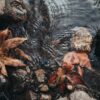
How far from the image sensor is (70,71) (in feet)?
20.1

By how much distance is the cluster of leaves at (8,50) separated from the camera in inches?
242

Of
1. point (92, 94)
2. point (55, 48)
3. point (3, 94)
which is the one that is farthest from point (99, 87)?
point (3, 94)

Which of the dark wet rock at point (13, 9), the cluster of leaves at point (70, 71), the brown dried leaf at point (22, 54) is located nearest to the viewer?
the cluster of leaves at point (70, 71)

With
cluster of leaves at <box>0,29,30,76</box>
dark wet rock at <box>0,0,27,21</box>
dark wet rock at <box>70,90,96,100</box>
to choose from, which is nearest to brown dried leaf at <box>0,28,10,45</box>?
cluster of leaves at <box>0,29,30,76</box>

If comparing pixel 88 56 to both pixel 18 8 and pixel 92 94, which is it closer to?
pixel 92 94

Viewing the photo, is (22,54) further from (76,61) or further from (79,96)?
(79,96)

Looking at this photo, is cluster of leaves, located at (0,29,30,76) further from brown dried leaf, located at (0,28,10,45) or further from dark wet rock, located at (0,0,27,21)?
dark wet rock, located at (0,0,27,21)

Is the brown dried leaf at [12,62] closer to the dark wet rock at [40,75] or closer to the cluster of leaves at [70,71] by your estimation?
the dark wet rock at [40,75]

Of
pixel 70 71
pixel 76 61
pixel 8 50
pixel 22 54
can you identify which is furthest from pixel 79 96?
pixel 8 50

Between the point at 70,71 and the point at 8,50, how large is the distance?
86 centimetres

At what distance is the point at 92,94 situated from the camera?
6.01m

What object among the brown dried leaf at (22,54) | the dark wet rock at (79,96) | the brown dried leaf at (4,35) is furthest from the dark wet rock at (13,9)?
the dark wet rock at (79,96)

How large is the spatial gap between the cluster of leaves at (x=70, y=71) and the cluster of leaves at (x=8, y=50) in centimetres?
46

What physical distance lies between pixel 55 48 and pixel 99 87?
78 centimetres
